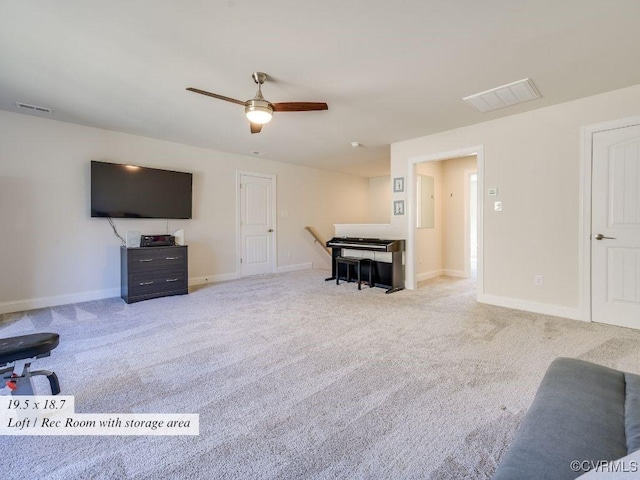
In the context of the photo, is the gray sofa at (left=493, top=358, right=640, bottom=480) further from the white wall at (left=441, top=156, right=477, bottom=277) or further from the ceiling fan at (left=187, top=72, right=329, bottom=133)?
the white wall at (left=441, top=156, right=477, bottom=277)

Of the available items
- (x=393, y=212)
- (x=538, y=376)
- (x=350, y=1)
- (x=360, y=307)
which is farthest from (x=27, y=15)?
(x=393, y=212)

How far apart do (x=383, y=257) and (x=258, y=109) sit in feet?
10.3

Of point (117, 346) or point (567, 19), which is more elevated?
point (567, 19)

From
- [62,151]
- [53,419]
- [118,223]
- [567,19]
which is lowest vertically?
[53,419]

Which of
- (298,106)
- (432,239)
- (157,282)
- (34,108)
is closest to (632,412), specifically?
(298,106)

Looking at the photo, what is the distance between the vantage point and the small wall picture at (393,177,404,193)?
191 inches

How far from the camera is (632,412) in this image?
37.6 inches

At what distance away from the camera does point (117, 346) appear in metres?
2.63

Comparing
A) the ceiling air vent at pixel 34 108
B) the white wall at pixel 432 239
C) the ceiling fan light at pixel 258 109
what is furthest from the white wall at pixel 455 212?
the ceiling air vent at pixel 34 108

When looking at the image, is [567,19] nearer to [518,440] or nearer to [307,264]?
[518,440]

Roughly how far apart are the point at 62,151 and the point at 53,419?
370 centimetres

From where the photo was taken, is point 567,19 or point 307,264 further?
point 307,264

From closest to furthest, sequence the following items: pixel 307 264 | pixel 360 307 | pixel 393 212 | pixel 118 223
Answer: pixel 360 307
pixel 118 223
pixel 393 212
pixel 307 264

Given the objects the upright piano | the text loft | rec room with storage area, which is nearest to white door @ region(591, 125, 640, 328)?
the text loft | rec room with storage area
